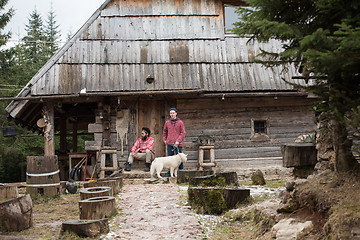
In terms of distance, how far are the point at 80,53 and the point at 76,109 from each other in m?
3.60

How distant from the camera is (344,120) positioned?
13.0 ft

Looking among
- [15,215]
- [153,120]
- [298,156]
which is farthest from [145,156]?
[15,215]

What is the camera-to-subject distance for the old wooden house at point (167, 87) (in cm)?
1247

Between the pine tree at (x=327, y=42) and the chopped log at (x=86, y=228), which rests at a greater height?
the pine tree at (x=327, y=42)

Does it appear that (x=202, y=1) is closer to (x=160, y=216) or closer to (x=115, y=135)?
(x=115, y=135)

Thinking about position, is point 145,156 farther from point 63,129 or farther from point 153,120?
point 63,129

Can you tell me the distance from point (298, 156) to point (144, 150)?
6.23 m

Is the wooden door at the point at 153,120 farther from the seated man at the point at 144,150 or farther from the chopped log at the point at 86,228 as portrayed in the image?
the chopped log at the point at 86,228

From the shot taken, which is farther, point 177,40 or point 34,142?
point 34,142

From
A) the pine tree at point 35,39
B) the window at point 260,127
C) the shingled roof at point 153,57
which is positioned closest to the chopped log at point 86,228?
the shingled roof at point 153,57

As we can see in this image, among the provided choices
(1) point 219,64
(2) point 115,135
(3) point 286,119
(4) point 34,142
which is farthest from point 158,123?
(4) point 34,142

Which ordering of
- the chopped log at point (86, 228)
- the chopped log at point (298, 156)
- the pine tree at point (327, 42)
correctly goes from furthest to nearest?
the chopped log at point (298, 156) → the chopped log at point (86, 228) → the pine tree at point (327, 42)

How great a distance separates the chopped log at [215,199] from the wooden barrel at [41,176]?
313 centimetres

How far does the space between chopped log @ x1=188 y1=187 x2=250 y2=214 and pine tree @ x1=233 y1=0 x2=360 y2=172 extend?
2268 mm
